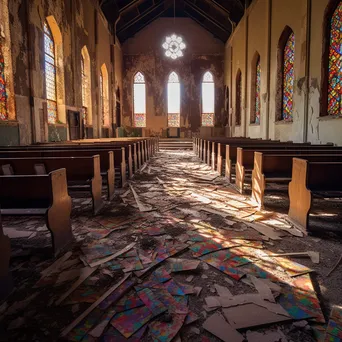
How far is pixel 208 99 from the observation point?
21312mm

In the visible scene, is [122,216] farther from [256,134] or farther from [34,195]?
[256,134]

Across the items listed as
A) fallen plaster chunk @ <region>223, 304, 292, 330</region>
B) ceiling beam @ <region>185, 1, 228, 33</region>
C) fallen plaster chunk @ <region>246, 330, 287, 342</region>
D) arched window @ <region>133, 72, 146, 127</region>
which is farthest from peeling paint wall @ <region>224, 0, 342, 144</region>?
arched window @ <region>133, 72, 146, 127</region>

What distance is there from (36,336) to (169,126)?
20.5 m

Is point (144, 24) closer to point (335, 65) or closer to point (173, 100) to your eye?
point (173, 100)

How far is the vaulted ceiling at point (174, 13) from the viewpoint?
51.9 ft

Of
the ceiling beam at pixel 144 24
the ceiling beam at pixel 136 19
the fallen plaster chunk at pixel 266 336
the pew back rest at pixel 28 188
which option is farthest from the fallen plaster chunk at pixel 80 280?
the ceiling beam at pixel 144 24

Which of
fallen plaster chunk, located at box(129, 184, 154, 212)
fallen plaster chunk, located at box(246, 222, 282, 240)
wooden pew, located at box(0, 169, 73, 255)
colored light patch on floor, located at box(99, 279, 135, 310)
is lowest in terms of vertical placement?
colored light patch on floor, located at box(99, 279, 135, 310)

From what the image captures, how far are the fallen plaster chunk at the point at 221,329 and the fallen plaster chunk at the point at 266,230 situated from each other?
Answer: 1439 mm

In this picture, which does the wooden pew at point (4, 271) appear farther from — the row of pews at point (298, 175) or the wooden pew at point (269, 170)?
the wooden pew at point (269, 170)

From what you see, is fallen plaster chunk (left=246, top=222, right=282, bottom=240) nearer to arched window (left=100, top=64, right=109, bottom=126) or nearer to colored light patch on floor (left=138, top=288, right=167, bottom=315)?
colored light patch on floor (left=138, top=288, right=167, bottom=315)

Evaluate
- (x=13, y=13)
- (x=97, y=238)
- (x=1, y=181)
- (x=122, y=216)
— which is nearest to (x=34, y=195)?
(x=1, y=181)

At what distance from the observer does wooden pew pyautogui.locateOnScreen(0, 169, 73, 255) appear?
2640 millimetres

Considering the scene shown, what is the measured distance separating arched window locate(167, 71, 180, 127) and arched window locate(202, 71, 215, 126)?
1835 millimetres

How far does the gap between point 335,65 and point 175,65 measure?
49.9 ft
